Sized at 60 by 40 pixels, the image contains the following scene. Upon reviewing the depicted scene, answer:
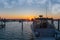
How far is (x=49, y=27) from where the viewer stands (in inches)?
993

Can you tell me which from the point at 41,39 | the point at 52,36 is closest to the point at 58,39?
the point at 52,36

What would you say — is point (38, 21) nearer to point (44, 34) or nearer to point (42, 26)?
point (42, 26)

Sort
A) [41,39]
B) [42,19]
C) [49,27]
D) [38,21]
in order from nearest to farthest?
[41,39] < [49,27] < [42,19] < [38,21]

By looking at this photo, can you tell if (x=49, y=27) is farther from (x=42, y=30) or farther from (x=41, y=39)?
(x=41, y=39)

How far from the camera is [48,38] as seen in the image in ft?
76.8

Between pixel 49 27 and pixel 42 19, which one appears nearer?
pixel 49 27

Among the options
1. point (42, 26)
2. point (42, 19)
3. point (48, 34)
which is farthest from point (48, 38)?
point (42, 19)

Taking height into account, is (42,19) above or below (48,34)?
above

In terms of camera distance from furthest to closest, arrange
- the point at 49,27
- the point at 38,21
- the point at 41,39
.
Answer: the point at 38,21, the point at 49,27, the point at 41,39

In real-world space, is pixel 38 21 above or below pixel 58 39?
above

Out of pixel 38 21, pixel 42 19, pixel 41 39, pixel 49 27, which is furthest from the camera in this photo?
pixel 38 21

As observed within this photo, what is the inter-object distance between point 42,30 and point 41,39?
1.86 metres

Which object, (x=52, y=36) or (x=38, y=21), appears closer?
(x=52, y=36)

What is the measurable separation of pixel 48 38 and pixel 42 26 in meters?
3.09
